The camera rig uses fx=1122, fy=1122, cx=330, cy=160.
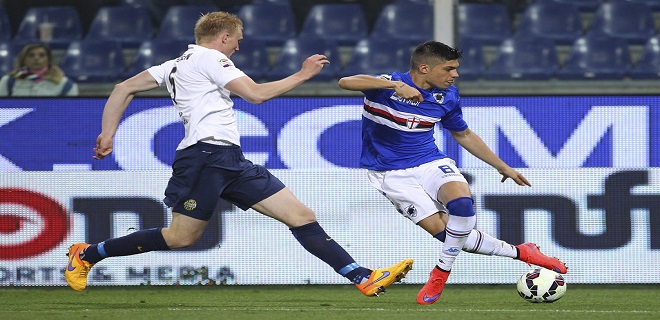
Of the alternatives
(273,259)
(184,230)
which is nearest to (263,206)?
(184,230)

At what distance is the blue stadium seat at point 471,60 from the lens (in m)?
9.98

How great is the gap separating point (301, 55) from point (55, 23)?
2.50 meters

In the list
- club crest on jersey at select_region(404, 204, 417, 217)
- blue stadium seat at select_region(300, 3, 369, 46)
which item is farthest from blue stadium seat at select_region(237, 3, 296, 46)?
club crest on jersey at select_region(404, 204, 417, 217)

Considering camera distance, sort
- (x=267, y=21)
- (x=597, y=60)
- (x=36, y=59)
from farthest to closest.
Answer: (x=267, y=21) → (x=597, y=60) → (x=36, y=59)

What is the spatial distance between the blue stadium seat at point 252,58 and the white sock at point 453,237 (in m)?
4.46

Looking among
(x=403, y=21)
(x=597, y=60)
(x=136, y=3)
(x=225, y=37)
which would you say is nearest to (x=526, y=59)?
(x=597, y=60)

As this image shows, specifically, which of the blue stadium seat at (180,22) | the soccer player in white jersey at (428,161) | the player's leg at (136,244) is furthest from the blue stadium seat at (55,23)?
the soccer player in white jersey at (428,161)

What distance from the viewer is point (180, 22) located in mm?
10977

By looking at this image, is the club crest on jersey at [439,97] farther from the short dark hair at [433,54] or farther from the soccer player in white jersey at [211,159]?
the soccer player in white jersey at [211,159]

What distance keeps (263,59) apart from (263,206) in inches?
182

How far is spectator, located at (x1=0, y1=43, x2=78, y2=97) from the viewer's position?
870 centimetres

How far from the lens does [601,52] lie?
1053cm

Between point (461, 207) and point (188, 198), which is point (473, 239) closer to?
point (461, 207)

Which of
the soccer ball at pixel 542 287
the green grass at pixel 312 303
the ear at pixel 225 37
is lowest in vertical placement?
the green grass at pixel 312 303
